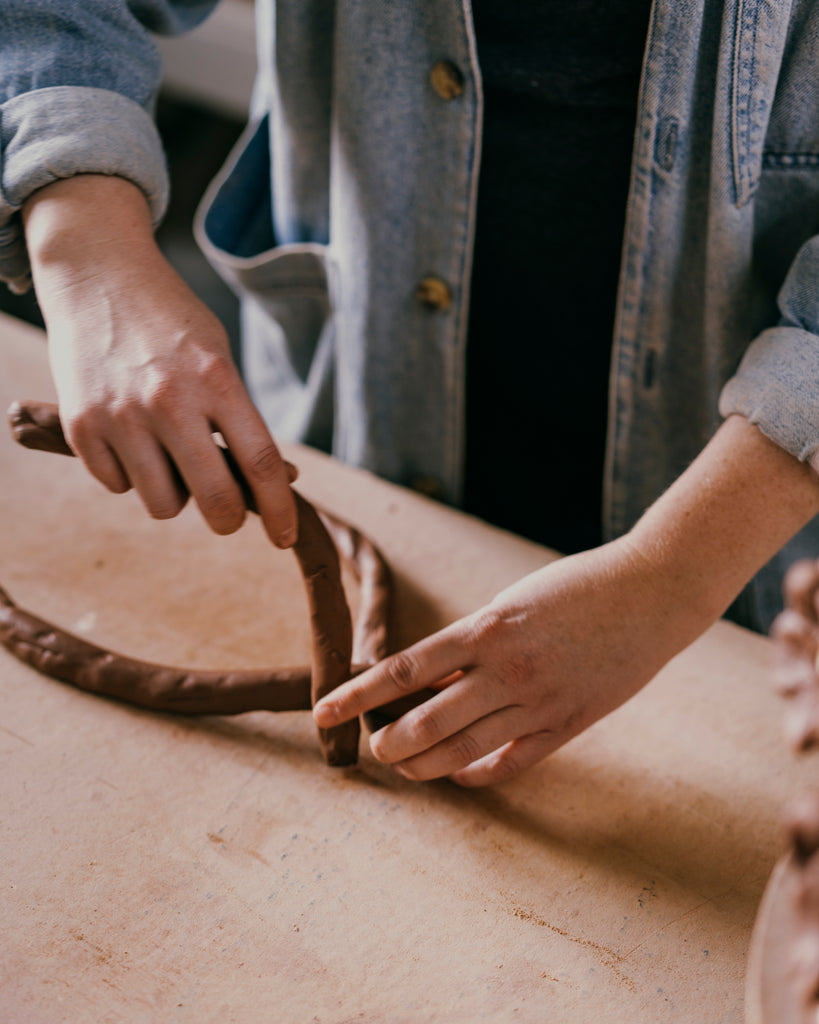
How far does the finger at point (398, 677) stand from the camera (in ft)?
1.97

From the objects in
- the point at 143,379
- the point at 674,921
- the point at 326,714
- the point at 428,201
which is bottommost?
the point at 674,921

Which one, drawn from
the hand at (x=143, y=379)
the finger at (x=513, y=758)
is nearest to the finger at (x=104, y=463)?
the hand at (x=143, y=379)

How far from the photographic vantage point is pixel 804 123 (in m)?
0.68

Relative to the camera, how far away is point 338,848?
62 centimetres

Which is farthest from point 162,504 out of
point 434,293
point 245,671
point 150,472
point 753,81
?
point 753,81

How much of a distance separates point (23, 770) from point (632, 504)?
2.16ft

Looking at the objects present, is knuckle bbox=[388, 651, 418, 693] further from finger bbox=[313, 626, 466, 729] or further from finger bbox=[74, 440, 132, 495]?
finger bbox=[74, 440, 132, 495]

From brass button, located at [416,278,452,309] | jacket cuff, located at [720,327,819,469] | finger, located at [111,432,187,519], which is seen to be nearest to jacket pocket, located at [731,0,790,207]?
jacket cuff, located at [720,327,819,469]

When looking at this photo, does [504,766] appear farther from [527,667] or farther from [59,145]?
[59,145]

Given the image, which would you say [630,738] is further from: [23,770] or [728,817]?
[23,770]

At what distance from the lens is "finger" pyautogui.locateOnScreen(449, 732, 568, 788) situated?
63cm

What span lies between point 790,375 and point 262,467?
0.41m

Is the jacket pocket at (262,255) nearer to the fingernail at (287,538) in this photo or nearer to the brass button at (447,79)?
the brass button at (447,79)

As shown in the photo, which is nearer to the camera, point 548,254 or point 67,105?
point 67,105
